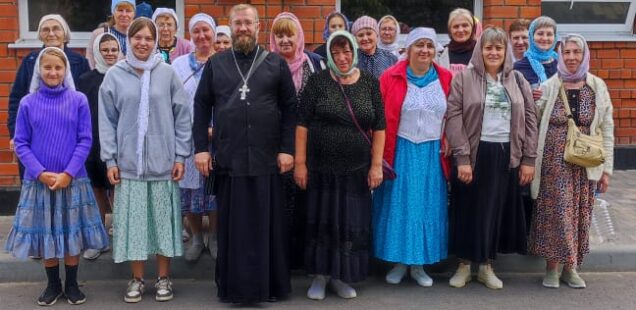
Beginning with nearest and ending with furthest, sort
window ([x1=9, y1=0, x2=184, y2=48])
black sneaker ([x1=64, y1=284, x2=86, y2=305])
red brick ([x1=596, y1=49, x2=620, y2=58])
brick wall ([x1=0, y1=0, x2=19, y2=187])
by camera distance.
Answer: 1. black sneaker ([x1=64, y1=284, x2=86, y2=305])
2. brick wall ([x1=0, y1=0, x2=19, y2=187])
3. window ([x1=9, y1=0, x2=184, y2=48])
4. red brick ([x1=596, y1=49, x2=620, y2=58])

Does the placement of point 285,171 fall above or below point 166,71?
below

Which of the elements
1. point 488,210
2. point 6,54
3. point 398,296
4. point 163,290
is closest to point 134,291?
point 163,290

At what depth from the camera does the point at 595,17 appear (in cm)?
818

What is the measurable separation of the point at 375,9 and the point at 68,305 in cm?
445

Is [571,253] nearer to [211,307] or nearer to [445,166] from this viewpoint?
[445,166]

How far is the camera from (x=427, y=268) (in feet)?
18.5

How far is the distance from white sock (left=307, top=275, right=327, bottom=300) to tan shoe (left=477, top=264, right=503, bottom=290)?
1.17 meters

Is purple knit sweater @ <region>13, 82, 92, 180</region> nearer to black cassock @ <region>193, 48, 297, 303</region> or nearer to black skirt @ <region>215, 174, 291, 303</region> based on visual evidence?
black cassock @ <region>193, 48, 297, 303</region>

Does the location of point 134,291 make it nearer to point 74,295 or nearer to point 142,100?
point 74,295

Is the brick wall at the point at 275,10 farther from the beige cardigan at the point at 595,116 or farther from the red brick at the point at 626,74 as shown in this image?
the red brick at the point at 626,74

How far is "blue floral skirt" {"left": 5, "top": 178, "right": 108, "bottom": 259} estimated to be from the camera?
15.3ft

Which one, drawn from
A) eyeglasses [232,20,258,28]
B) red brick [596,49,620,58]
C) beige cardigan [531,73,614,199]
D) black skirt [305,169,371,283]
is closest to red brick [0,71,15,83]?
eyeglasses [232,20,258,28]

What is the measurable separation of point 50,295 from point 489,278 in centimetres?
303

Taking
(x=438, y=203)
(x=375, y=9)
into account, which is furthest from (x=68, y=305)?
(x=375, y=9)
